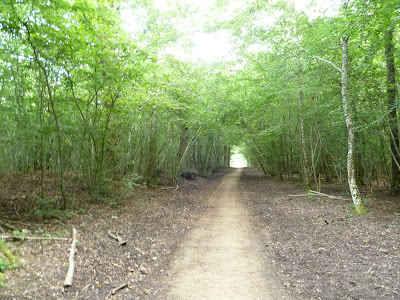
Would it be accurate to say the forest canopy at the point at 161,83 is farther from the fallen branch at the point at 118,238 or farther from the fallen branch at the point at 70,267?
the fallen branch at the point at 70,267

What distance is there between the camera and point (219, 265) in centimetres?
421

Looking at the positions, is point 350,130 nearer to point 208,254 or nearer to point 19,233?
point 208,254

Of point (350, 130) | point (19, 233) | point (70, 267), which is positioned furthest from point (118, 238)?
point (350, 130)

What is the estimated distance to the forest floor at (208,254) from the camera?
326 cm

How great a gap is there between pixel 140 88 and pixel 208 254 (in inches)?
193

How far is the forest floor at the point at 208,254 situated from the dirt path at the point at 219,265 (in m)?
0.02

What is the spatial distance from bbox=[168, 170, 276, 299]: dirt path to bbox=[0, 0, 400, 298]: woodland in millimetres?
3017

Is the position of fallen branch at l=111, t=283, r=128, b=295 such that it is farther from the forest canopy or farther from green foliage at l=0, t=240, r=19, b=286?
the forest canopy

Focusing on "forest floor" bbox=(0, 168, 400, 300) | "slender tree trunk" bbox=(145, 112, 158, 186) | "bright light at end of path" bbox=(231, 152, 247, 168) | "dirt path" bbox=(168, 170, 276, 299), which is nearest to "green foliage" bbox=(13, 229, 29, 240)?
"forest floor" bbox=(0, 168, 400, 300)

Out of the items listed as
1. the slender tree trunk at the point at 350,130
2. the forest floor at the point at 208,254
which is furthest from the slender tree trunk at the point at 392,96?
the forest floor at the point at 208,254

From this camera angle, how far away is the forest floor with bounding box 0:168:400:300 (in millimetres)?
3264

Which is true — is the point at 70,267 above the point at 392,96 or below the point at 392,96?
below

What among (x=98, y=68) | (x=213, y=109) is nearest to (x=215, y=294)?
(x=98, y=68)

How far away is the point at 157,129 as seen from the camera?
1042 centimetres
